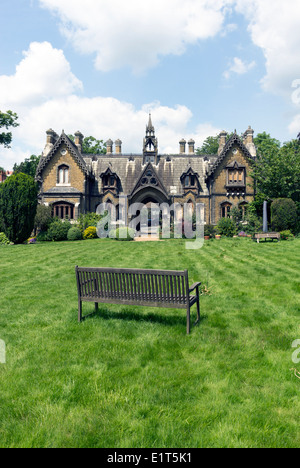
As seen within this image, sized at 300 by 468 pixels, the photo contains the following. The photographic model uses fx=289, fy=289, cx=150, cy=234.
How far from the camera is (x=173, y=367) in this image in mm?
4293

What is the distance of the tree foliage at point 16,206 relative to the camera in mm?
23797

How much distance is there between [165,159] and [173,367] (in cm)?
3510

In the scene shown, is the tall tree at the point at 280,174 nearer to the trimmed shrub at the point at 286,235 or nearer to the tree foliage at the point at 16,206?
the trimmed shrub at the point at 286,235

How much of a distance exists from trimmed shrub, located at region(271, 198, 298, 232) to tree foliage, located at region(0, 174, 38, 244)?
20.8 meters

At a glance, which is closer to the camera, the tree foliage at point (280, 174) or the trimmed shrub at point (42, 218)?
the trimmed shrub at point (42, 218)

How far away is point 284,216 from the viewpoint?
2427 centimetres

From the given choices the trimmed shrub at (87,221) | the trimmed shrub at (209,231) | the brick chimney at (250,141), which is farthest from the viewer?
the brick chimney at (250,141)

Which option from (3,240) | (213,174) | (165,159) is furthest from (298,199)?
(3,240)

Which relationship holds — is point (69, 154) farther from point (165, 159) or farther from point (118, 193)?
point (165, 159)

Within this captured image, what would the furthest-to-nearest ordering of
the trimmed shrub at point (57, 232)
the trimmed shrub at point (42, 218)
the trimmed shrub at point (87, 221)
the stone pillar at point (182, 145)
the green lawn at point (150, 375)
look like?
the stone pillar at point (182, 145) → the trimmed shrub at point (87, 221) → the trimmed shrub at point (42, 218) → the trimmed shrub at point (57, 232) → the green lawn at point (150, 375)

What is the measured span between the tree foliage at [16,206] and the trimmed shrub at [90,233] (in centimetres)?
512

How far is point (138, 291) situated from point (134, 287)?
13 cm

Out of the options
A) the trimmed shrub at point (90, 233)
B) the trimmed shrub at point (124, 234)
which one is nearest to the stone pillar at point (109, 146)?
the trimmed shrub at point (90, 233)

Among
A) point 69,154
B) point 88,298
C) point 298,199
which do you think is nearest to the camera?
point 88,298
